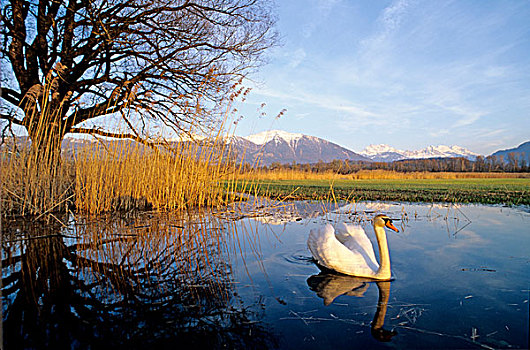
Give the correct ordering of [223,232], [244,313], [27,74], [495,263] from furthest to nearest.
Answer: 1. [27,74]
2. [223,232]
3. [495,263]
4. [244,313]

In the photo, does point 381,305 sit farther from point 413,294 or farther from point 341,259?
point 341,259

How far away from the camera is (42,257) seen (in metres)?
3.83

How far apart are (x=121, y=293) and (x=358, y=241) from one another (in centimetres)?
246

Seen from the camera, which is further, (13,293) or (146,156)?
(146,156)

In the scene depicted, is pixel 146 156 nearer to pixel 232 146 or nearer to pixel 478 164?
pixel 232 146

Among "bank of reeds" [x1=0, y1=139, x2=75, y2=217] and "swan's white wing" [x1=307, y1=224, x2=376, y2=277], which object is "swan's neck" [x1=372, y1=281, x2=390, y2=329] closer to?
"swan's white wing" [x1=307, y1=224, x2=376, y2=277]

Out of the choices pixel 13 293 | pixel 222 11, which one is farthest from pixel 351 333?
pixel 222 11

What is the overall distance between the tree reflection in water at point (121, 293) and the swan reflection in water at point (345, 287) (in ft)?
2.40

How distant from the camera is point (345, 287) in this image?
3.08 metres

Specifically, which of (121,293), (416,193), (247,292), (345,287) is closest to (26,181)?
(121,293)

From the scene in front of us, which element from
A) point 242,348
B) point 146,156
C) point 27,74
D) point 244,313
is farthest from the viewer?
point 27,74

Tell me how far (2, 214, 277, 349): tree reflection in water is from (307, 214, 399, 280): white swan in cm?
99

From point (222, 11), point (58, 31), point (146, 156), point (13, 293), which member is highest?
point (222, 11)

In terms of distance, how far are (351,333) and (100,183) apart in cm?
610
